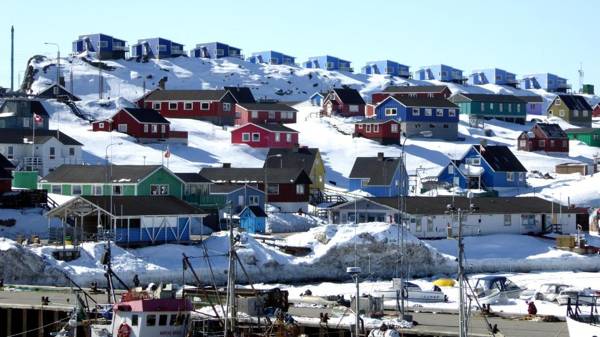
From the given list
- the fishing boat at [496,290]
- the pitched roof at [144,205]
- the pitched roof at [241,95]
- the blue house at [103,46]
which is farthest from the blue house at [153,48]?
the fishing boat at [496,290]

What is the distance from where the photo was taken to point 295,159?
371 ft

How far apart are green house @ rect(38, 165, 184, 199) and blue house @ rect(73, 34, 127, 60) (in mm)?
79482

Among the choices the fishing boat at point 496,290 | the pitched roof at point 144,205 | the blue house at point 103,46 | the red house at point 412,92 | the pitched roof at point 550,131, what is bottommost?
the fishing boat at point 496,290

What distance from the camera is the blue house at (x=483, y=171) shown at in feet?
376

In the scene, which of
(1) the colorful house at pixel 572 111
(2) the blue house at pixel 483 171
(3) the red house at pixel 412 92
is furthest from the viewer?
(1) the colorful house at pixel 572 111

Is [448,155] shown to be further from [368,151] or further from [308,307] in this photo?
[308,307]

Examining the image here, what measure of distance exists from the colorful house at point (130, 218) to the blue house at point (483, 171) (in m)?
39.7

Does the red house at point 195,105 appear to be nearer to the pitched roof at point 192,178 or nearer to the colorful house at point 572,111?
the pitched roof at point 192,178

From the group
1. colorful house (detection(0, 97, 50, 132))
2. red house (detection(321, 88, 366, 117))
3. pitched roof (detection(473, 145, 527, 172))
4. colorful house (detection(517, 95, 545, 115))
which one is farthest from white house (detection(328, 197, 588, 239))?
colorful house (detection(517, 95, 545, 115))

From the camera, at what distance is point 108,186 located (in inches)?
3499

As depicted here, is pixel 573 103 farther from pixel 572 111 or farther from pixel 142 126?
pixel 142 126

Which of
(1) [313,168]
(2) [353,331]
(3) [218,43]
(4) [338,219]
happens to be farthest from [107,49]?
(2) [353,331]

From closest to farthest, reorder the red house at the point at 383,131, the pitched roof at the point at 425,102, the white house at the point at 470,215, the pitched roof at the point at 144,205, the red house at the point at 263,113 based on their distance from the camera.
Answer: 1. the pitched roof at the point at 144,205
2. the white house at the point at 470,215
3. the red house at the point at 383,131
4. the red house at the point at 263,113
5. the pitched roof at the point at 425,102

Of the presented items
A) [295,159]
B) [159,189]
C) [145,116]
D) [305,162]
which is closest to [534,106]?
[145,116]
